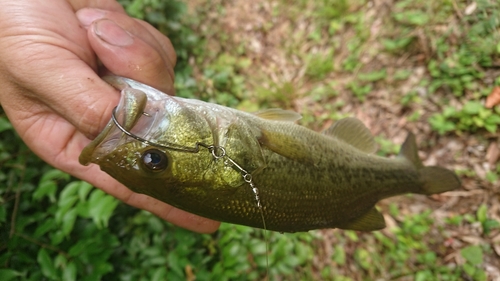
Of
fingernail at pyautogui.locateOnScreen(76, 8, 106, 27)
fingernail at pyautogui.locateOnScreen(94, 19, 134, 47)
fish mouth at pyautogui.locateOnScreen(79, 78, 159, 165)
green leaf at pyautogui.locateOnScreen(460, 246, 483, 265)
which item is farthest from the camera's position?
green leaf at pyautogui.locateOnScreen(460, 246, 483, 265)

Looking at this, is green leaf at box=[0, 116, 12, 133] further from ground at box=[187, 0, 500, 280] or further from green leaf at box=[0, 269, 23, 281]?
ground at box=[187, 0, 500, 280]

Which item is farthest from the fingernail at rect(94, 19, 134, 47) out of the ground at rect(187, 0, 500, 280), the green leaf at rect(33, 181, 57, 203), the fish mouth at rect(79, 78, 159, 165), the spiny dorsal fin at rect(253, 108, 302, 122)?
the ground at rect(187, 0, 500, 280)

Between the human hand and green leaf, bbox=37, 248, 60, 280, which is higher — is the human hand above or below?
above

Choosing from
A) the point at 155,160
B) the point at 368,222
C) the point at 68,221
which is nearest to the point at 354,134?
the point at 368,222

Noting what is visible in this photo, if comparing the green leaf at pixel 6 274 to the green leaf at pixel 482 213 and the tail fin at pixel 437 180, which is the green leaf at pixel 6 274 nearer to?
the tail fin at pixel 437 180

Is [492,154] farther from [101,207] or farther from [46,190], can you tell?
[46,190]

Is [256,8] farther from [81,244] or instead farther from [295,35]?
[81,244]

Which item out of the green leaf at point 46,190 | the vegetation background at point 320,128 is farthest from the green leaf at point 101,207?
the green leaf at point 46,190
